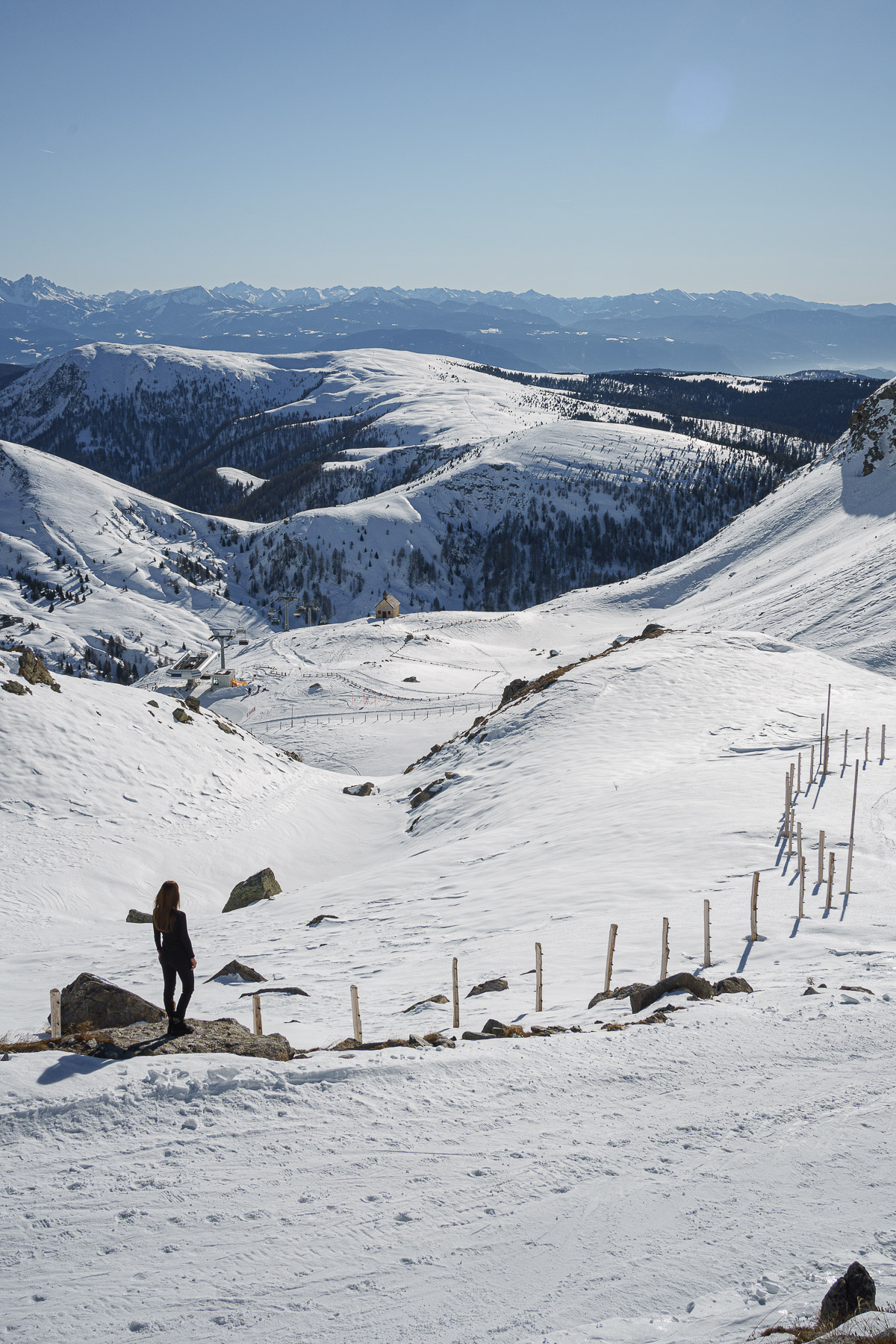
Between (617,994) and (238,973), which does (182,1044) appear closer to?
(238,973)

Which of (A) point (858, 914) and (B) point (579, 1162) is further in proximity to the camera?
(A) point (858, 914)

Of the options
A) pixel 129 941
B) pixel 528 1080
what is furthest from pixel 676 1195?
pixel 129 941

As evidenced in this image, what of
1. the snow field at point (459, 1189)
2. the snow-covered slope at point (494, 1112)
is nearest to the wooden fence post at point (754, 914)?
the snow-covered slope at point (494, 1112)

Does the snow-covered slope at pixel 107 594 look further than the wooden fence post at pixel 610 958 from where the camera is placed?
Yes

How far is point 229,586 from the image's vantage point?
596 ft

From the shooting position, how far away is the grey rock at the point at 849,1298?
5.39 m

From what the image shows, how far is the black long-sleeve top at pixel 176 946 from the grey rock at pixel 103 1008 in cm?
141

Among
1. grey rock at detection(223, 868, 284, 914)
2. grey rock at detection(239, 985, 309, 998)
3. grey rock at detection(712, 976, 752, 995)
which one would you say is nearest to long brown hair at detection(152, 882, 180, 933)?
grey rock at detection(239, 985, 309, 998)

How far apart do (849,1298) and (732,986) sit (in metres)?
6.00

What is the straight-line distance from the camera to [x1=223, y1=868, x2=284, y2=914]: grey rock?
22.8 m

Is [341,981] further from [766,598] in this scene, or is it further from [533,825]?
[766,598]

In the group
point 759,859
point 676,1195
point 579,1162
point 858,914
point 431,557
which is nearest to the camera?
point 676,1195

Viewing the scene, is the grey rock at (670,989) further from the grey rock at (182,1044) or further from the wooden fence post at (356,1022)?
the grey rock at (182,1044)

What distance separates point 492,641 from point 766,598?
3457cm
